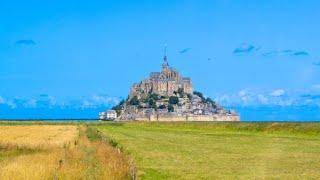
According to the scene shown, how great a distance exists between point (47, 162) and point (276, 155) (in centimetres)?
1327

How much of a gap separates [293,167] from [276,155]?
787 centimetres

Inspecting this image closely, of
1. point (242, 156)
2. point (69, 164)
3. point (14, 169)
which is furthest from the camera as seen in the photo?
point (242, 156)

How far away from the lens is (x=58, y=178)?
27641 millimetres

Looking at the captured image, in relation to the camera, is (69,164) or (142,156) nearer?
(69,164)

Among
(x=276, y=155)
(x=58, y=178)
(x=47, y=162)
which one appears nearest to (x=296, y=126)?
(x=276, y=155)

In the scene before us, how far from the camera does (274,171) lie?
2833 cm

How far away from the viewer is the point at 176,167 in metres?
30.8

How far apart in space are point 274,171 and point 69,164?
34.4 ft

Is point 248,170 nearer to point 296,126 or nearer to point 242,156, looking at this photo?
point 242,156

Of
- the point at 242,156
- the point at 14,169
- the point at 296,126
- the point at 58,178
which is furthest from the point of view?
the point at 296,126

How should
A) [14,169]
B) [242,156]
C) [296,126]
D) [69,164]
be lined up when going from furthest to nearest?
[296,126] < [242,156] < [69,164] < [14,169]

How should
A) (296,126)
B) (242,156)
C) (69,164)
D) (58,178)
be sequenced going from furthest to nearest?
(296,126) → (242,156) → (69,164) → (58,178)

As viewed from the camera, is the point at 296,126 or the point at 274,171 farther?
the point at 296,126

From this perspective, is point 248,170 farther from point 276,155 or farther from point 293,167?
point 276,155
